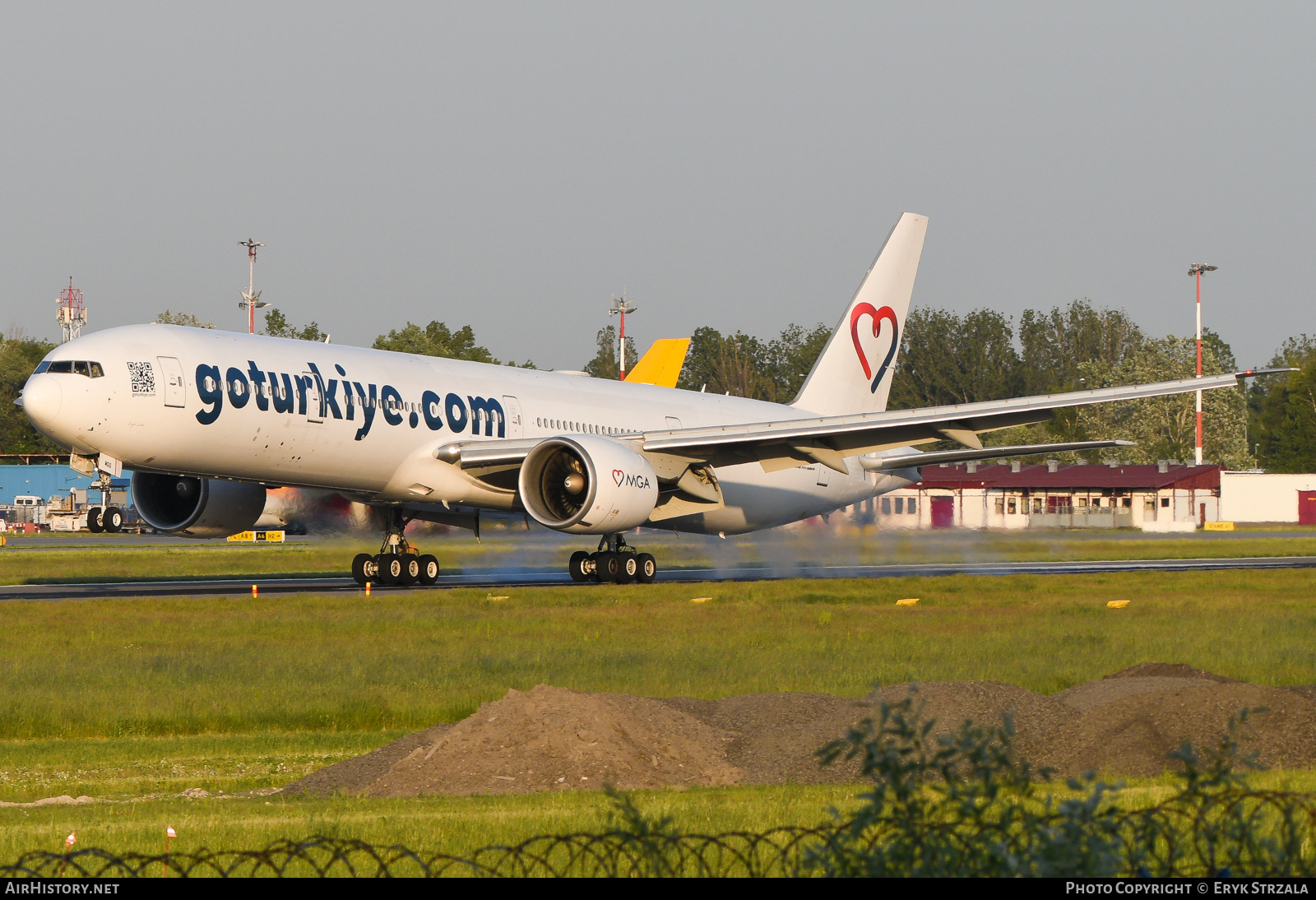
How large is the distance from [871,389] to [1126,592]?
12676 millimetres

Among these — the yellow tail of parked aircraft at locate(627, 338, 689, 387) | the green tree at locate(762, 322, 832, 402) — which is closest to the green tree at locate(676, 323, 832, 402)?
the green tree at locate(762, 322, 832, 402)

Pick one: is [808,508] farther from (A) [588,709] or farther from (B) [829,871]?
(B) [829,871]

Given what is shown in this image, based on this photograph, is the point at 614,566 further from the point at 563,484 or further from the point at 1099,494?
the point at 1099,494

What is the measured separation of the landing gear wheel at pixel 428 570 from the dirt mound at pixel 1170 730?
2108 cm

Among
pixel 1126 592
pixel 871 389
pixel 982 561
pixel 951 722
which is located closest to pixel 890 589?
pixel 1126 592

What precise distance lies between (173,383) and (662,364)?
35996mm

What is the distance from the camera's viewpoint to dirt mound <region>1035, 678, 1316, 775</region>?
40.4 feet

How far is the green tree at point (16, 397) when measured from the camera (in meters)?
104

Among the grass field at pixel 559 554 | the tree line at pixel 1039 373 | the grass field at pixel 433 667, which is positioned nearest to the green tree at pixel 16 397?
the tree line at pixel 1039 373

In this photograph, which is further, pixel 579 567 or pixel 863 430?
pixel 579 567

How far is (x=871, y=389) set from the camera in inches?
1662

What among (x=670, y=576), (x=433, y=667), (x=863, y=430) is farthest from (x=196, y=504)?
(x=433, y=667)

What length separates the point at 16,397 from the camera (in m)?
101

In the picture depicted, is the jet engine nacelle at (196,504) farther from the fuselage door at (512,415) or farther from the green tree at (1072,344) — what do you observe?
the green tree at (1072,344)
